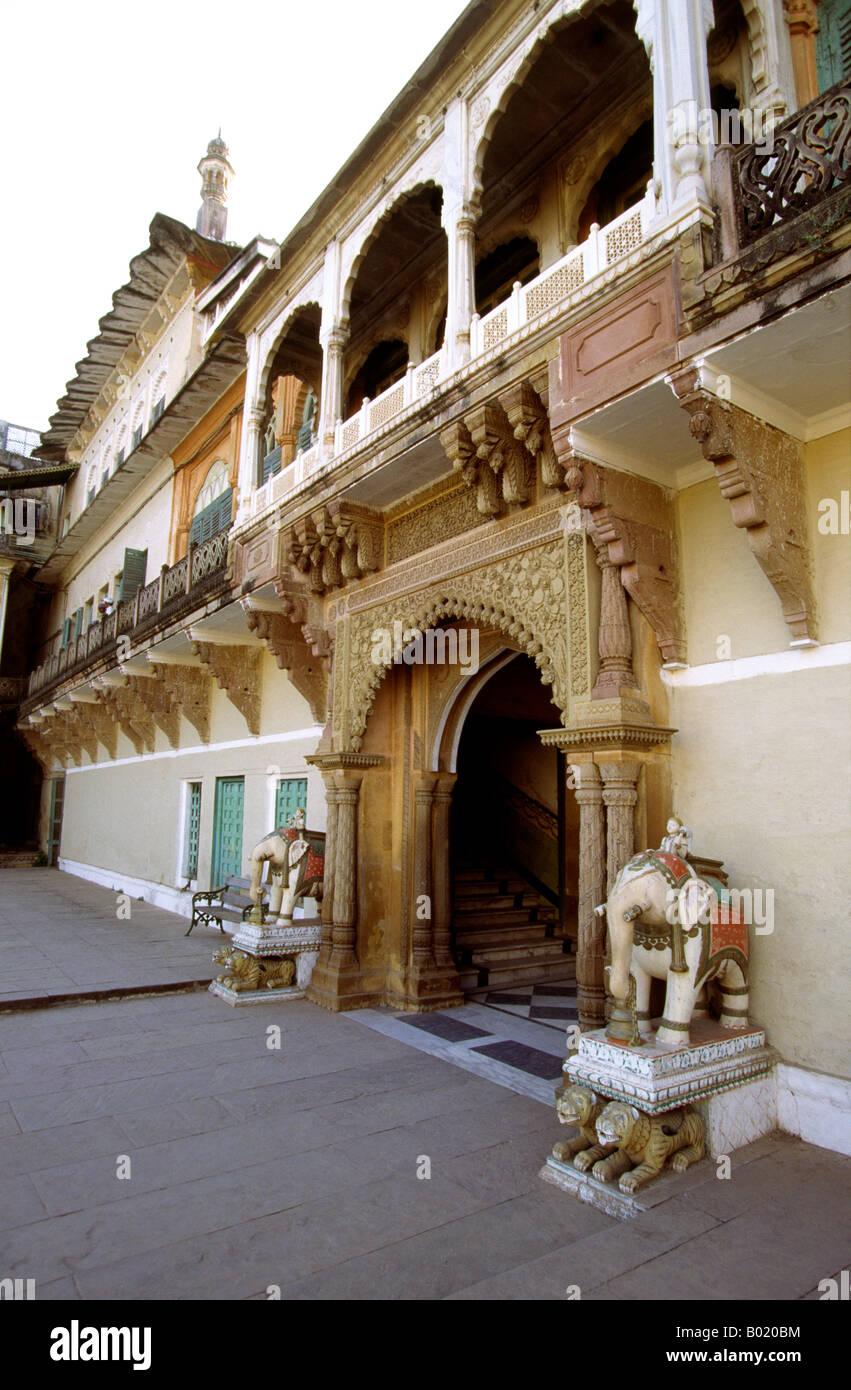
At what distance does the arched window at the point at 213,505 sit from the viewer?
1240cm

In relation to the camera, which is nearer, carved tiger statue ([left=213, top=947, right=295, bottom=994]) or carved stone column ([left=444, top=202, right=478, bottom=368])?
carved stone column ([left=444, top=202, right=478, bottom=368])

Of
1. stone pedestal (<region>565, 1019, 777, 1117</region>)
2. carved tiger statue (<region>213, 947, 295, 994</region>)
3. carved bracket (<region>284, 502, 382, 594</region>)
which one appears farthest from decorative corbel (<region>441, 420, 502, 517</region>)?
carved tiger statue (<region>213, 947, 295, 994</region>)

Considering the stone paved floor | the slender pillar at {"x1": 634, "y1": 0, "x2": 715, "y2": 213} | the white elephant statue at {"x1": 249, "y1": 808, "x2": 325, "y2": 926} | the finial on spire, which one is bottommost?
the stone paved floor

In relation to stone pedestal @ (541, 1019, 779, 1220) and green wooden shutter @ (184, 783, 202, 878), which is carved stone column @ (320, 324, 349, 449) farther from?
green wooden shutter @ (184, 783, 202, 878)

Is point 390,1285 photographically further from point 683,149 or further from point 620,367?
point 683,149

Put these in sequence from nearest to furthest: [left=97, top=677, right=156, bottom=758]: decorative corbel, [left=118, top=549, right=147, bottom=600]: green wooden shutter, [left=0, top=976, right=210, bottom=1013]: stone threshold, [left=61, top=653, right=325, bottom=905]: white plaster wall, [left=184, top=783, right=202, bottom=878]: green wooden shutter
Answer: [left=0, top=976, right=210, bottom=1013]: stone threshold
[left=61, top=653, right=325, bottom=905]: white plaster wall
[left=184, top=783, right=202, bottom=878]: green wooden shutter
[left=97, top=677, right=156, bottom=758]: decorative corbel
[left=118, top=549, right=147, bottom=600]: green wooden shutter

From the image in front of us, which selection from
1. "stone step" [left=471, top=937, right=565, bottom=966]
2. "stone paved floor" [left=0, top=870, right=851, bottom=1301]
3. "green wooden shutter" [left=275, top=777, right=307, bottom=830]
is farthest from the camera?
"green wooden shutter" [left=275, top=777, right=307, bottom=830]

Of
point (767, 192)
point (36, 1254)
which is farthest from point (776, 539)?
point (36, 1254)

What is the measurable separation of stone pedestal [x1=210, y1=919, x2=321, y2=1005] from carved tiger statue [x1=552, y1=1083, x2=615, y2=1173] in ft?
13.0

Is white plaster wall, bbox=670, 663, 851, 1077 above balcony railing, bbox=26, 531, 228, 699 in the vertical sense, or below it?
below

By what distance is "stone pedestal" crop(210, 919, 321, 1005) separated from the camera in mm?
7074

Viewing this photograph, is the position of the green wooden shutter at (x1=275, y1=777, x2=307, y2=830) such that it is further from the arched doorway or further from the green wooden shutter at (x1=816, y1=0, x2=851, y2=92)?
the green wooden shutter at (x1=816, y1=0, x2=851, y2=92)

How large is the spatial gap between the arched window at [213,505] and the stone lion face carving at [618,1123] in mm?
10165

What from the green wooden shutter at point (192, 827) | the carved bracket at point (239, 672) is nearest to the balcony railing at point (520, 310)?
the carved bracket at point (239, 672)
